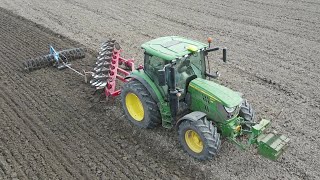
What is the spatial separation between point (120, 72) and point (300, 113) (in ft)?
14.9

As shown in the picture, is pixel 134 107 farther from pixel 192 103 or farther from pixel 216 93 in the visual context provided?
pixel 216 93

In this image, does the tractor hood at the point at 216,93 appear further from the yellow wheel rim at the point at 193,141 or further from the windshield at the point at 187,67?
the yellow wheel rim at the point at 193,141

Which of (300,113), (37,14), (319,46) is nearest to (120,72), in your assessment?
(300,113)

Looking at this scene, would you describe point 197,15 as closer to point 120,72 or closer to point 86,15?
point 86,15

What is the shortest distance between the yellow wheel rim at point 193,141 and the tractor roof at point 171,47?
1416mm

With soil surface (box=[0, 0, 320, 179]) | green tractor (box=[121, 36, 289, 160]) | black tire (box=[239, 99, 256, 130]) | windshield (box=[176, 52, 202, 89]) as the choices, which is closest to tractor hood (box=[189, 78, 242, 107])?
green tractor (box=[121, 36, 289, 160])

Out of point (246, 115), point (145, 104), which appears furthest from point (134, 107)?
point (246, 115)

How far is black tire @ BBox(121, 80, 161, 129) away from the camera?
6613mm

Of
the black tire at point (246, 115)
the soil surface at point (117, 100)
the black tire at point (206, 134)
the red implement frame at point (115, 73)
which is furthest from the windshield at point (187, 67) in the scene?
the red implement frame at point (115, 73)

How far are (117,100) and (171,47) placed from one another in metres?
2.40

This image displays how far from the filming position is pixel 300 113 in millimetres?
7695

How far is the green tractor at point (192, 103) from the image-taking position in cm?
582

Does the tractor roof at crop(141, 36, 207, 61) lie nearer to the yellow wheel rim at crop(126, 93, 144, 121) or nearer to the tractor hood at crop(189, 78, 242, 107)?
the tractor hood at crop(189, 78, 242, 107)

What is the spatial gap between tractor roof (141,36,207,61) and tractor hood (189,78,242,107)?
0.62 m
